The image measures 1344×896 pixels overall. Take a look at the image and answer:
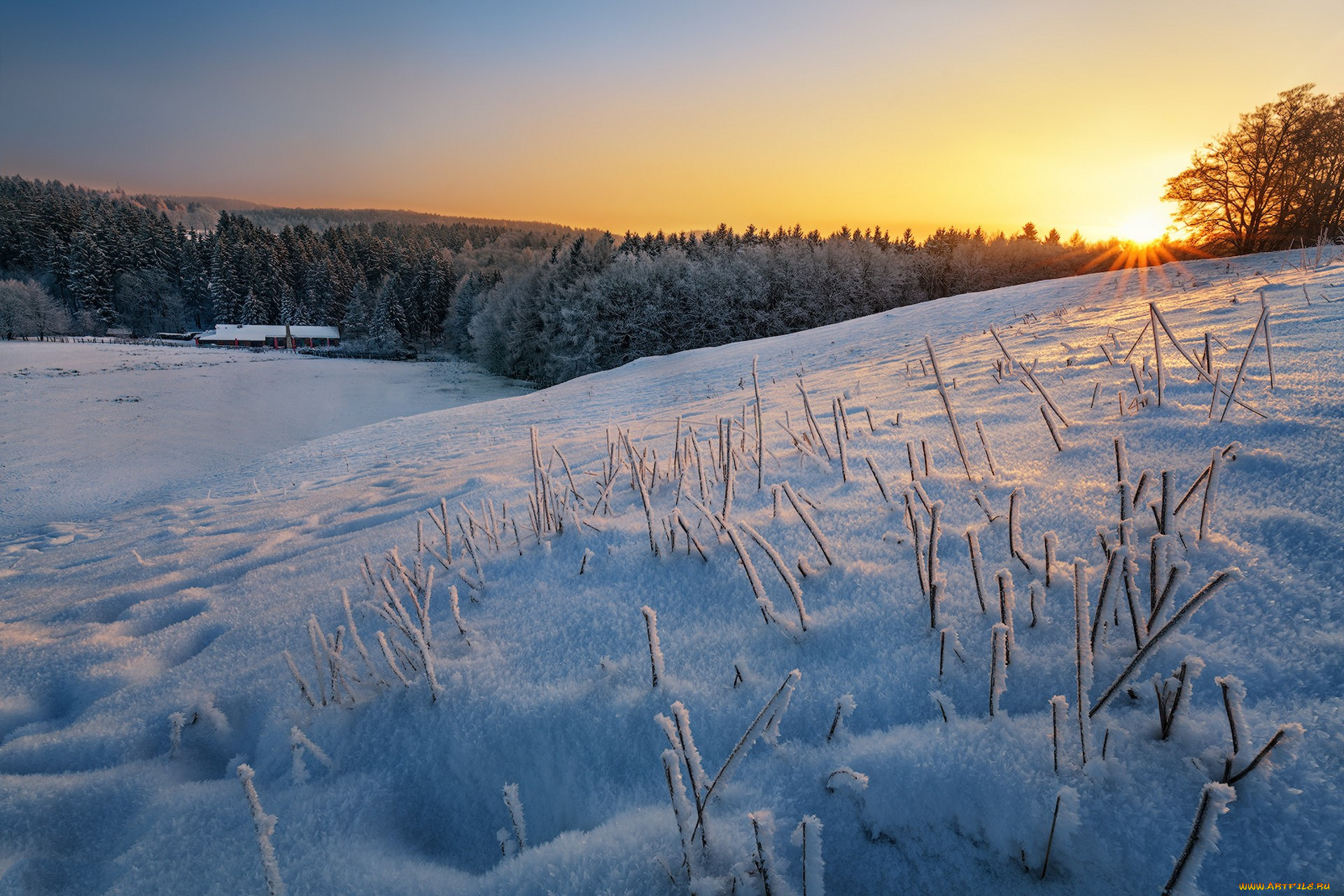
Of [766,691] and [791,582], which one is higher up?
[791,582]

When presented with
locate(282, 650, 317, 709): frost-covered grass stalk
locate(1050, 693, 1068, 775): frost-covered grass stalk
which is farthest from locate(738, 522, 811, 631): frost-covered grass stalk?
locate(282, 650, 317, 709): frost-covered grass stalk

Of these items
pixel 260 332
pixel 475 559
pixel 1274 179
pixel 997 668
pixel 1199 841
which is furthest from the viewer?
pixel 260 332

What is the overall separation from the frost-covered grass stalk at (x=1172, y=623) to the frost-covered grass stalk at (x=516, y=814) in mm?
1033

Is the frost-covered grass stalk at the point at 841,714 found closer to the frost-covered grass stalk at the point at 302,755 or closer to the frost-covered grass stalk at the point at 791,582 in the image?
the frost-covered grass stalk at the point at 791,582

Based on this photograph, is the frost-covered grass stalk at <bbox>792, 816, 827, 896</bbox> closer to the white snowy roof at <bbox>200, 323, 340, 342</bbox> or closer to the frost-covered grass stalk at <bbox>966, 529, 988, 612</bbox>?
the frost-covered grass stalk at <bbox>966, 529, 988, 612</bbox>

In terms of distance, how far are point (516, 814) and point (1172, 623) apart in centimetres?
118

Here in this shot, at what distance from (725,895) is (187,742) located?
4.74 ft

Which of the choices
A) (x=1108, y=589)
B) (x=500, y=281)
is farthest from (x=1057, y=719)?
(x=500, y=281)

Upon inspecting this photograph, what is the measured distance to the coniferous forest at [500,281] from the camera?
1444 inches

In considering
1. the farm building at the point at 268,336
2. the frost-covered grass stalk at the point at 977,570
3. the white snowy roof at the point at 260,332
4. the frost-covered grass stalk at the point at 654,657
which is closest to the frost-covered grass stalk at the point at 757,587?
the frost-covered grass stalk at the point at 654,657

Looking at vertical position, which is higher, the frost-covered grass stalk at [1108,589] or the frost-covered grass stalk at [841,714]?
the frost-covered grass stalk at [1108,589]

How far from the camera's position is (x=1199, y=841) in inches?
26.5

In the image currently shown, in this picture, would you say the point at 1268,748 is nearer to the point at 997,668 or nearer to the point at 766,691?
the point at 997,668

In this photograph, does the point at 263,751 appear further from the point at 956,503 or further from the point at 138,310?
the point at 138,310
